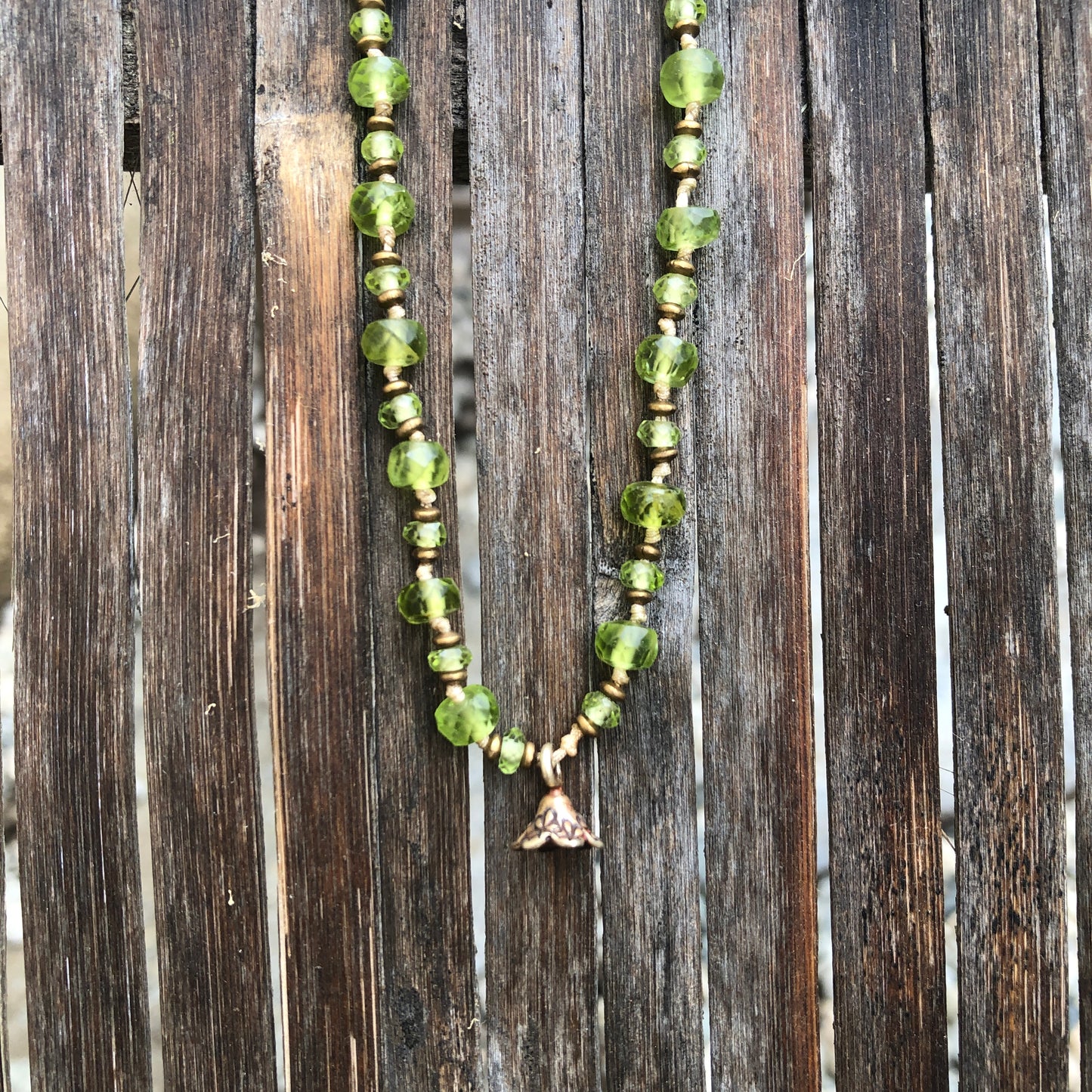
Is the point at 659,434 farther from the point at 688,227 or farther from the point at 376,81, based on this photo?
the point at 376,81

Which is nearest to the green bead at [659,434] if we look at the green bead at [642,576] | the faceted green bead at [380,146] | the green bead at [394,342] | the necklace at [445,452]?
the necklace at [445,452]

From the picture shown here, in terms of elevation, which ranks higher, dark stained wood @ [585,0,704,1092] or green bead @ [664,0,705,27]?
green bead @ [664,0,705,27]

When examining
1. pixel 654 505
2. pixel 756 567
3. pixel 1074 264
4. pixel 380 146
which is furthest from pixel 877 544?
pixel 380 146

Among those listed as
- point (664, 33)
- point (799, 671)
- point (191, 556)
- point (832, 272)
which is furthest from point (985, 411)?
point (191, 556)

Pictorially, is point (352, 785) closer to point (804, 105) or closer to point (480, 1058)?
point (480, 1058)

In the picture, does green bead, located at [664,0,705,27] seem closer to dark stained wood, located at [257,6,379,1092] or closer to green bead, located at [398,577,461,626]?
dark stained wood, located at [257,6,379,1092]

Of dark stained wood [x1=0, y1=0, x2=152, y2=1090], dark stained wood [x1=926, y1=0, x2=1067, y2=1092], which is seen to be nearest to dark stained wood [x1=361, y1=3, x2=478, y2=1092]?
dark stained wood [x1=0, y1=0, x2=152, y2=1090]
